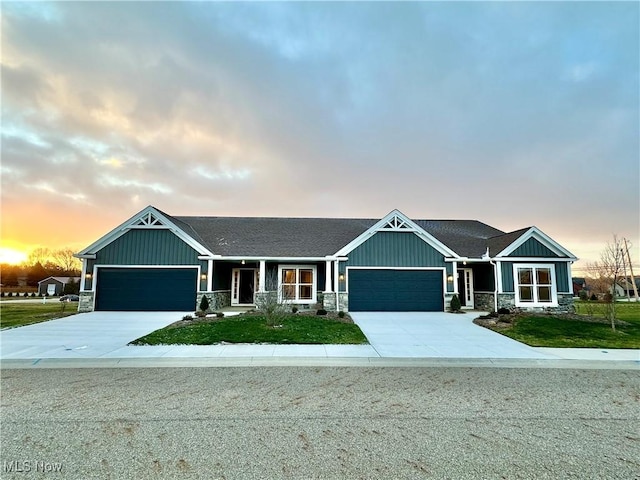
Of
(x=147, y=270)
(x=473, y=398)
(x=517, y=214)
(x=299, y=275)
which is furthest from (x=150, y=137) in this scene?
(x=517, y=214)

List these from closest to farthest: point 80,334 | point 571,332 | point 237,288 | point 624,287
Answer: point 80,334 → point 571,332 → point 237,288 → point 624,287

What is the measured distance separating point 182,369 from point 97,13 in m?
13.9

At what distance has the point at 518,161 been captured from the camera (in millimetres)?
19375

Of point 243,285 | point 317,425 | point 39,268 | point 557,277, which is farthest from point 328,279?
point 39,268

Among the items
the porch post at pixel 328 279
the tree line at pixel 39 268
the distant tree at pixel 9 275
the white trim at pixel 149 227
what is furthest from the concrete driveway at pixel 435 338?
the distant tree at pixel 9 275

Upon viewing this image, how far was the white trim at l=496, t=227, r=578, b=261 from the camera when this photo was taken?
17.3 m

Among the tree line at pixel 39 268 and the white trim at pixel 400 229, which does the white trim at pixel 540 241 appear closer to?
the white trim at pixel 400 229

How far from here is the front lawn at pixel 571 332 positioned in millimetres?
10008

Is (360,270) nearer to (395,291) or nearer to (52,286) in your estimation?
(395,291)

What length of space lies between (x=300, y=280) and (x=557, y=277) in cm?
1375

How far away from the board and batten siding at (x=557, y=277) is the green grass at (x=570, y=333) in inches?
98.1

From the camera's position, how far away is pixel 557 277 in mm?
17344

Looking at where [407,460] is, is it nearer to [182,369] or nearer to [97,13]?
[182,369]

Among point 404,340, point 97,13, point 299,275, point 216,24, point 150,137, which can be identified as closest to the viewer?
point 404,340
